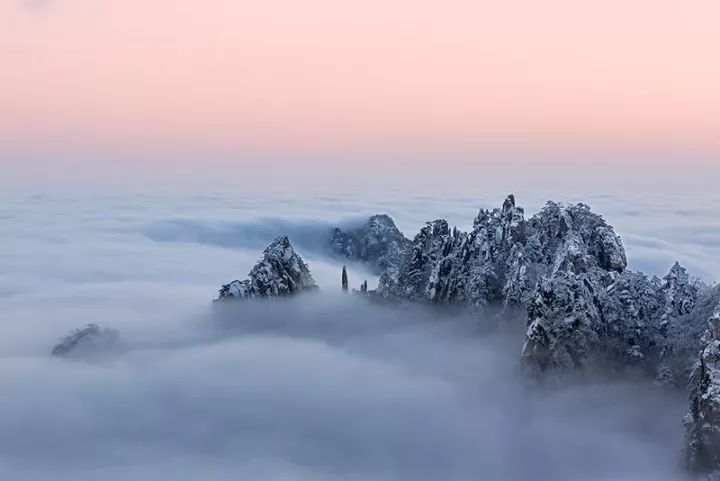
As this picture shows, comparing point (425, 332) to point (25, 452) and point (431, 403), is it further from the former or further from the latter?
point (25, 452)

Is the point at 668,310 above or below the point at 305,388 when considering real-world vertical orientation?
above

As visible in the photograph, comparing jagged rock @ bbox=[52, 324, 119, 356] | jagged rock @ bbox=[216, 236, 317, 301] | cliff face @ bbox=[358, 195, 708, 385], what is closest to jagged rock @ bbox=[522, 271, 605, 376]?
cliff face @ bbox=[358, 195, 708, 385]

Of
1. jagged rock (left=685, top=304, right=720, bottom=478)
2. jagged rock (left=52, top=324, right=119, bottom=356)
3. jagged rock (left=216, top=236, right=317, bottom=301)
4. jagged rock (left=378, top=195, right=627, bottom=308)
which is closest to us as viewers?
jagged rock (left=685, top=304, right=720, bottom=478)

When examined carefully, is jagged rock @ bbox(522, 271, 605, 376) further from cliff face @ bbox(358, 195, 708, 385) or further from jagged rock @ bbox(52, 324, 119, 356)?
jagged rock @ bbox(52, 324, 119, 356)

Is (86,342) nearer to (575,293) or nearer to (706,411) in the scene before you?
(575,293)

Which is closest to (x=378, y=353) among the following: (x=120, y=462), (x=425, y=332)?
(x=425, y=332)
